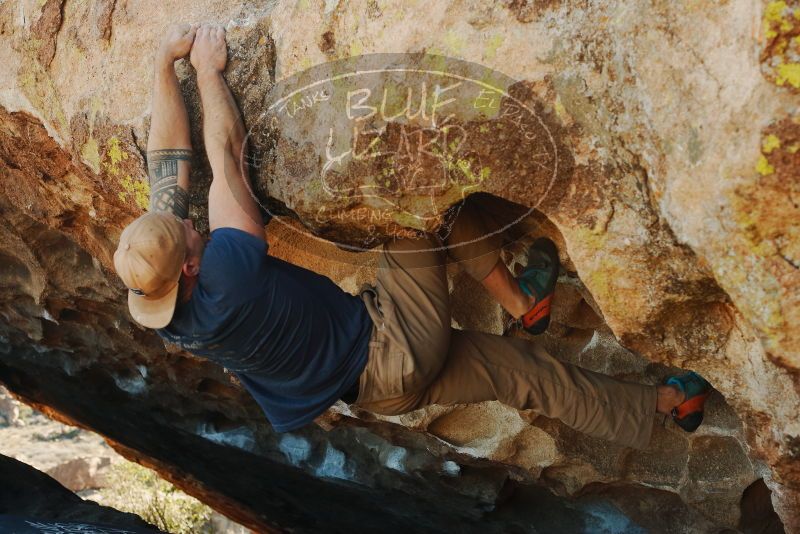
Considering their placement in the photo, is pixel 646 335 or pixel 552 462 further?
pixel 552 462

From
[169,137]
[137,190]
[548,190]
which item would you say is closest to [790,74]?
[548,190]

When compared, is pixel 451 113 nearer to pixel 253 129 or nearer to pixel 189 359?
pixel 253 129

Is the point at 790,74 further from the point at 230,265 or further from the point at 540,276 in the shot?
the point at 230,265

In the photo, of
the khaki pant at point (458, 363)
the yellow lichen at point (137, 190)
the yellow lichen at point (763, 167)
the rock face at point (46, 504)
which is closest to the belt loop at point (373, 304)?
the khaki pant at point (458, 363)

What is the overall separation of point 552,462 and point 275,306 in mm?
1785

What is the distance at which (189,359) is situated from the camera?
4891mm

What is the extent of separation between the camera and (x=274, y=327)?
2465mm

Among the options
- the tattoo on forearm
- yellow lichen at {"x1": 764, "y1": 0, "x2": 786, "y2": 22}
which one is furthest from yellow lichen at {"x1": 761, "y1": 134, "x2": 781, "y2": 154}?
the tattoo on forearm

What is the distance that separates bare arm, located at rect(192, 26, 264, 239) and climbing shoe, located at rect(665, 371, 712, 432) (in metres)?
1.51

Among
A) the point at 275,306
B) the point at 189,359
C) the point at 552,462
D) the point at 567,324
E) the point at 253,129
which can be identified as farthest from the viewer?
the point at 189,359

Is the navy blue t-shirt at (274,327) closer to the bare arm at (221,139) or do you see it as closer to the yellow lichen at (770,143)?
the bare arm at (221,139)

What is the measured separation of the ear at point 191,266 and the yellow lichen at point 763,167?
1.44 metres

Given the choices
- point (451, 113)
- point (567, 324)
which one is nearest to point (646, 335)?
point (451, 113)

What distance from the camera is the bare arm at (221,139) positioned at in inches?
96.8
